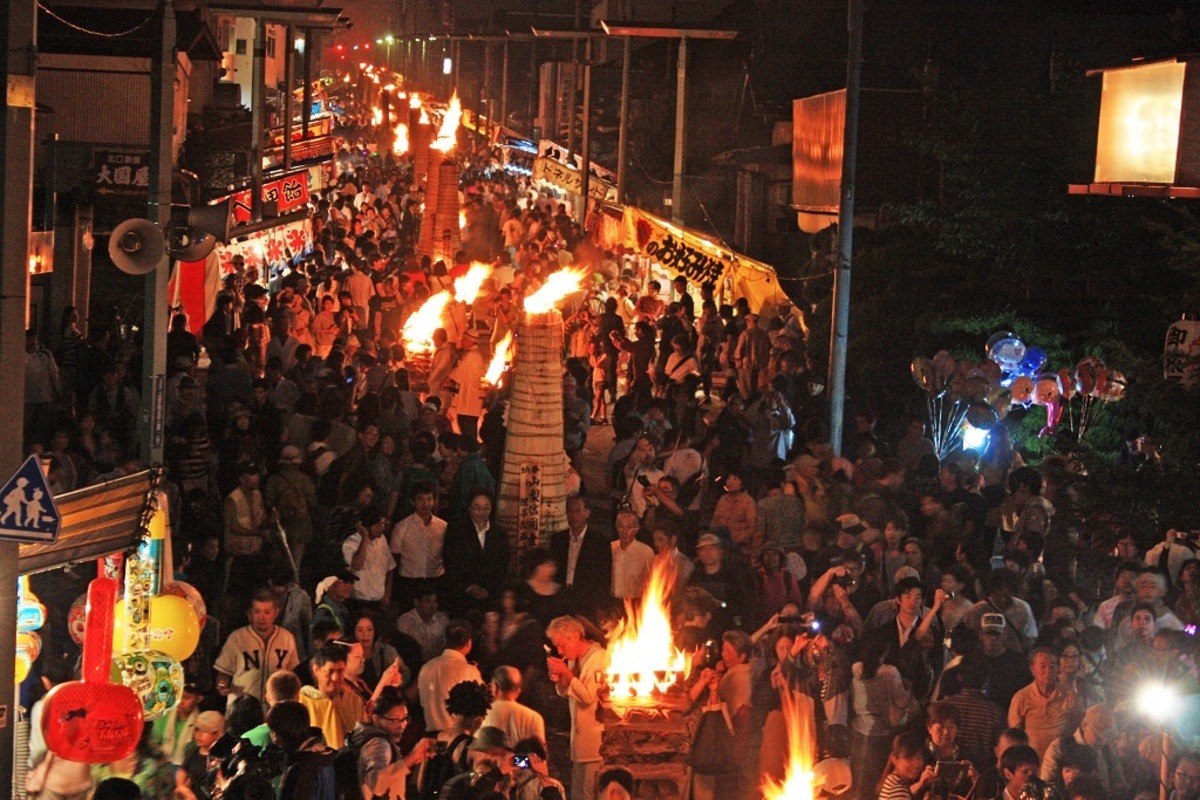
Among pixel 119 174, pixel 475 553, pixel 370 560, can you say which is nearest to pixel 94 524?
pixel 370 560

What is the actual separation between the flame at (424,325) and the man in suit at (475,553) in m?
6.74

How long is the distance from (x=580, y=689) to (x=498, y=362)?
31.4 feet

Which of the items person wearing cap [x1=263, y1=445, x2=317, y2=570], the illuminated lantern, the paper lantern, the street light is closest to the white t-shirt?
person wearing cap [x1=263, y1=445, x2=317, y2=570]

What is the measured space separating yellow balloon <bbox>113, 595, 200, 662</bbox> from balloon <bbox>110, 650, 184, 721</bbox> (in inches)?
14.5

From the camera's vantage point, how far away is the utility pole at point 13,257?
29.1 feet

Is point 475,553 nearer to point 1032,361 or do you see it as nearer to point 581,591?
point 581,591

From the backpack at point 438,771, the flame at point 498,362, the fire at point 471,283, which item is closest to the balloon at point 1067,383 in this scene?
the flame at point 498,362

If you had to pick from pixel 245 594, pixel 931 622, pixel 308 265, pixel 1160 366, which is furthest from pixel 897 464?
pixel 308 265

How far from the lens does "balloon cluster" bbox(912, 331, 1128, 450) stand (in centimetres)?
1827

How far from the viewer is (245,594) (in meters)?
12.4

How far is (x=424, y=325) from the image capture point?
20297 mm

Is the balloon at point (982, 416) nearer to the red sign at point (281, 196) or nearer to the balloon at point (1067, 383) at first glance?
the balloon at point (1067, 383)

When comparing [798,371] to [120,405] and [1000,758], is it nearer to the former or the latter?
[120,405]

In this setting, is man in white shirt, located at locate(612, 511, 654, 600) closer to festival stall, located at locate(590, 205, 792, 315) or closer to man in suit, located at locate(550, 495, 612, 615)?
man in suit, located at locate(550, 495, 612, 615)
